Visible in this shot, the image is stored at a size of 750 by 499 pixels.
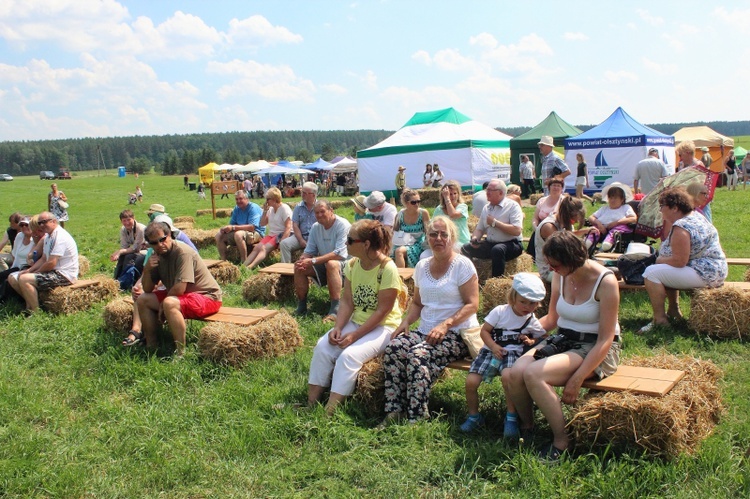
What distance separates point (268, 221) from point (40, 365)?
469 cm

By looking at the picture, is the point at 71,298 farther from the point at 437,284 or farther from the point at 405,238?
the point at 437,284

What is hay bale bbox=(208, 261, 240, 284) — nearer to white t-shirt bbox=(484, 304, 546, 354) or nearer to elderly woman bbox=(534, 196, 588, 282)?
elderly woman bbox=(534, 196, 588, 282)

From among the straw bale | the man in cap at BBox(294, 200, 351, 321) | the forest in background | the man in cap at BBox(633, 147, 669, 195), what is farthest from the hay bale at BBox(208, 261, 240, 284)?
the forest in background

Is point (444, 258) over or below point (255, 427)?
over

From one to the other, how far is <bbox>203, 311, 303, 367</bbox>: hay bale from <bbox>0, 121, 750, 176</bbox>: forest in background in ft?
325

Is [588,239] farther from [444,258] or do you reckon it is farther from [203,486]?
[203,486]

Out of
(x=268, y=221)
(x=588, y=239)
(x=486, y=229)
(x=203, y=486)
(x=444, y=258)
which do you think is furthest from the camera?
(x=268, y=221)

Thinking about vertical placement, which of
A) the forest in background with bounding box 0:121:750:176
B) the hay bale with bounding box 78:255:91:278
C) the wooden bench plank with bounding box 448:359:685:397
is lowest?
the hay bale with bounding box 78:255:91:278

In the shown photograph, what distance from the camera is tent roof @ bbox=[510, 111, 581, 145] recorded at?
23891 mm

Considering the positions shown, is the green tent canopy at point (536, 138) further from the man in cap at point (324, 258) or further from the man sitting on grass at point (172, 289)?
the man sitting on grass at point (172, 289)

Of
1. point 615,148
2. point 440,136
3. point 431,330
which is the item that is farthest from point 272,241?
point 440,136

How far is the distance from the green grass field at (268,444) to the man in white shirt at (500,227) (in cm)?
193

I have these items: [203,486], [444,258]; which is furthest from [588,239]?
[203,486]

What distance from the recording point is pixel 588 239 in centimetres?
689
